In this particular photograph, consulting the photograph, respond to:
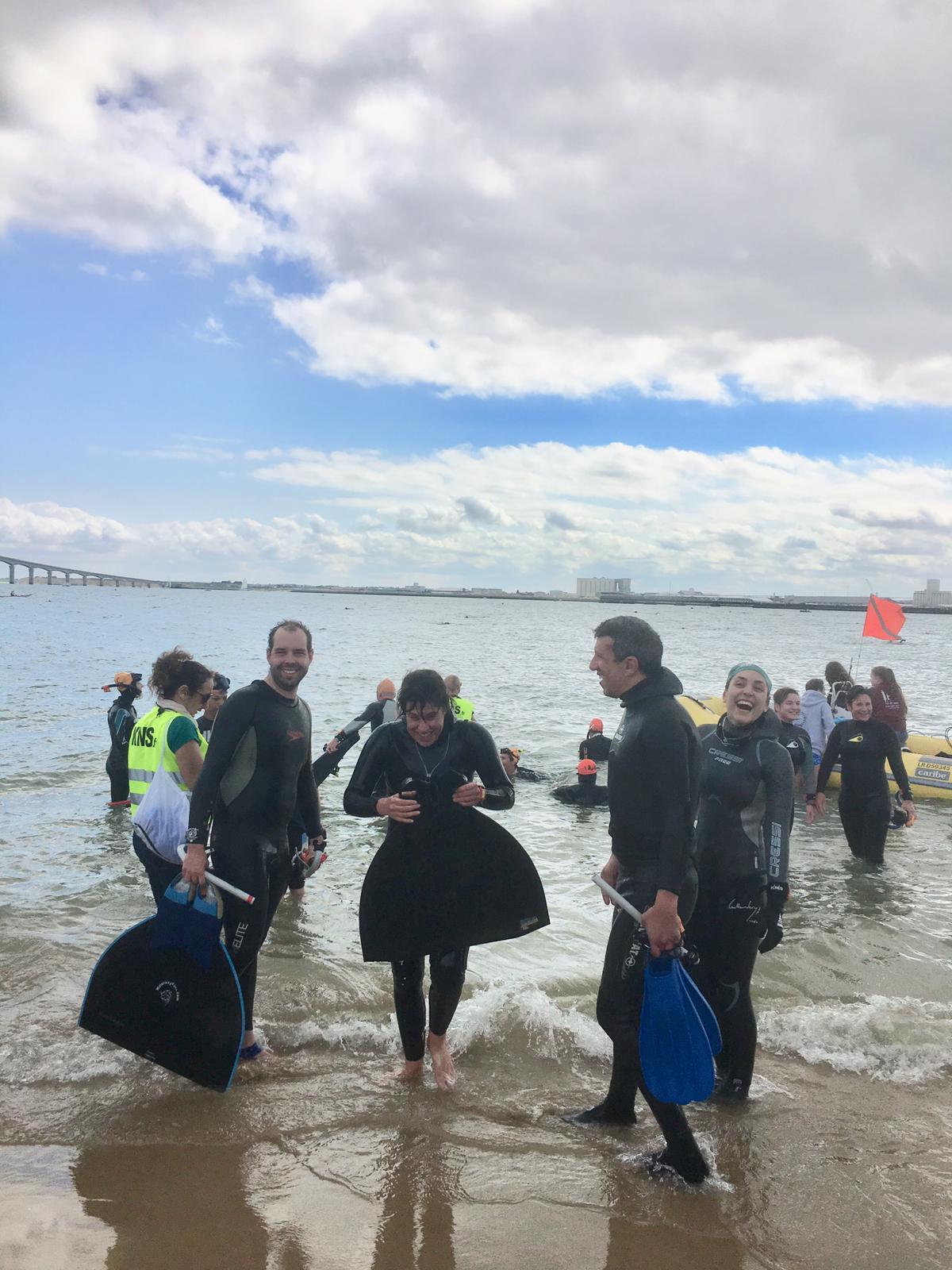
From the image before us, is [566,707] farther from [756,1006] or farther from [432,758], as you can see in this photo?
[432,758]

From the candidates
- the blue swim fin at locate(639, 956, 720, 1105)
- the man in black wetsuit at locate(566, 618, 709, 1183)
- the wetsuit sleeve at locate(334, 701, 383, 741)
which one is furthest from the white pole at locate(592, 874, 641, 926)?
the wetsuit sleeve at locate(334, 701, 383, 741)

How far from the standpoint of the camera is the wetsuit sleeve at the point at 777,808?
3992 mm

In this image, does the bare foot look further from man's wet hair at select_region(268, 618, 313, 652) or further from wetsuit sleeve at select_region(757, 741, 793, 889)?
man's wet hair at select_region(268, 618, 313, 652)

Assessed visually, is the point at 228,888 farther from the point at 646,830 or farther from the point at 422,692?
the point at 646,830

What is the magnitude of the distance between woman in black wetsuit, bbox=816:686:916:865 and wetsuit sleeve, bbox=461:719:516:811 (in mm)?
5111

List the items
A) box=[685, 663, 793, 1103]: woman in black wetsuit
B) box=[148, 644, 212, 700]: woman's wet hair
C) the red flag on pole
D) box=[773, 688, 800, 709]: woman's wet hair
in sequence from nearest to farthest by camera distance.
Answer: box=[685, 663, 793, 1103]: woman in black wetsuit → box=[148, 644, 212, 700]: woman's wet hair → box=[773, 688, 800, 709]: woman's wet hair → the red flag on pole

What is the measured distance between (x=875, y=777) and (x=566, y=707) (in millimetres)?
16556

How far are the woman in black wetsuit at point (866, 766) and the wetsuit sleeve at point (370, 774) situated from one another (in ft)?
18.3

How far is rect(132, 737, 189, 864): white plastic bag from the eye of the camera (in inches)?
176

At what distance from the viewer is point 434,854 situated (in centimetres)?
390

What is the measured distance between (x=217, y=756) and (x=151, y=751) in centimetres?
122

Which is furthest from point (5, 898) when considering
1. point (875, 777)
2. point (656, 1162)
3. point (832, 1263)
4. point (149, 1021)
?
point (875, 777)

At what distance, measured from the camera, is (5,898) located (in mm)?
7340

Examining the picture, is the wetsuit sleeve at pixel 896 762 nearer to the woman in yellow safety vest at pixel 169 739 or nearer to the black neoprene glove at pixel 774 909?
the black neoprene glove at pixel 774 909
